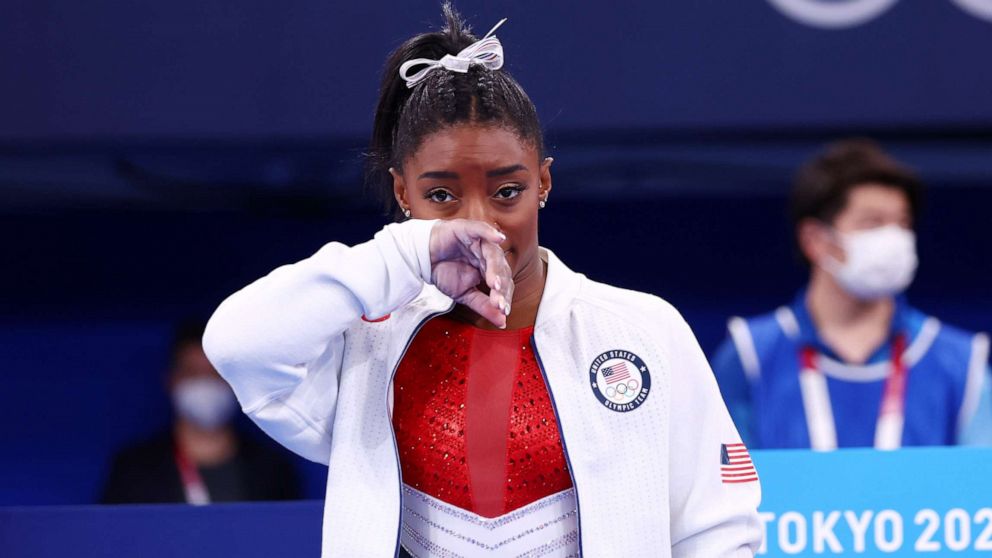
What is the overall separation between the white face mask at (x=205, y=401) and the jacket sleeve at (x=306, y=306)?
9.11 ft

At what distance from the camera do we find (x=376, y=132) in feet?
7.24

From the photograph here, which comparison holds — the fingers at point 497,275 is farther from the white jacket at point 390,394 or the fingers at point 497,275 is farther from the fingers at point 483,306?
the white jacket at point 390,394

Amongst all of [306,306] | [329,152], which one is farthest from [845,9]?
[306,306]

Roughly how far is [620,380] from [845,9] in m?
2.48

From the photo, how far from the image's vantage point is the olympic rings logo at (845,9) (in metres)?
4.14

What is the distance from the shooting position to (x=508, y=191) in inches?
78.6

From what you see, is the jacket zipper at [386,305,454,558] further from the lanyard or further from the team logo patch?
the lanyard

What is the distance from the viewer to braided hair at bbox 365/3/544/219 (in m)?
2.02

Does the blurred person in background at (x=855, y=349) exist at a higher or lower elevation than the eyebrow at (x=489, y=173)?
higher

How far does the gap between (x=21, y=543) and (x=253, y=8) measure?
6.38 ft

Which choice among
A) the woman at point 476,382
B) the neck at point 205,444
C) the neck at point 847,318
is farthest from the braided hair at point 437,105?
the neck at point 205,444

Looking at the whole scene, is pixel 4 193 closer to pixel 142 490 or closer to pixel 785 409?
pixel 142 490

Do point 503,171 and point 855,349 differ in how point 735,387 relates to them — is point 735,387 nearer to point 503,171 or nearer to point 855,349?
point 855,349

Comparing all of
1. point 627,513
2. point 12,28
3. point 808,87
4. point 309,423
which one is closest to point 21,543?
point 309,423
